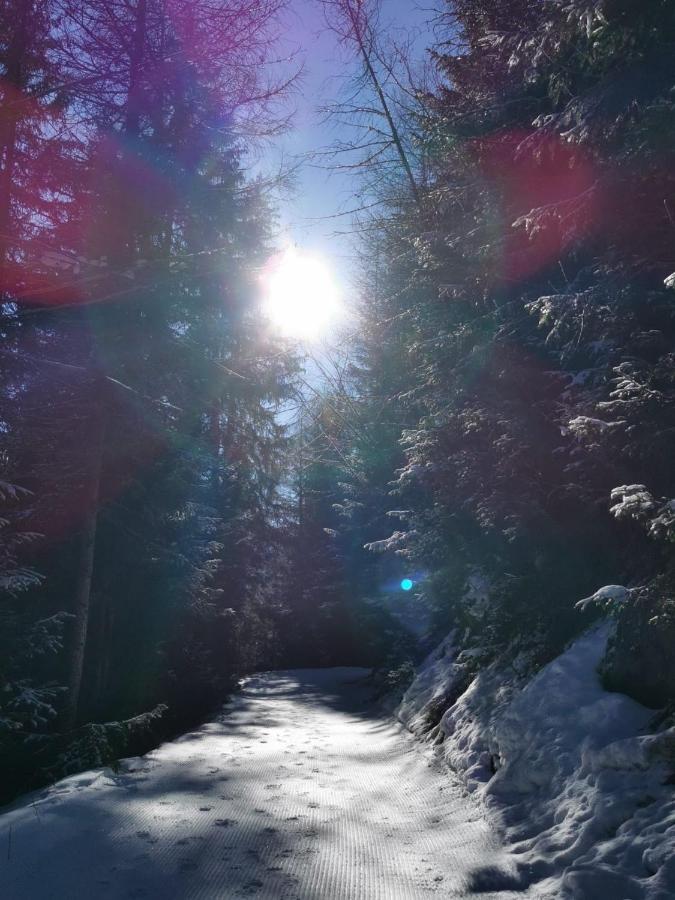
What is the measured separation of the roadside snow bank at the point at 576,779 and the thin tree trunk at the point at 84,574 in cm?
529

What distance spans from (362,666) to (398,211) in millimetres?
24521

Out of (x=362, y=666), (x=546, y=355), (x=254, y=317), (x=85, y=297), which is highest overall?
(x=254, y=317)

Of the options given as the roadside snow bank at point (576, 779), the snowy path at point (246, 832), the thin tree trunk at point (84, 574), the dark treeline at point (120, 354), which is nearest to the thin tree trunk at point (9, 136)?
the dark treeline at point (120, 354)

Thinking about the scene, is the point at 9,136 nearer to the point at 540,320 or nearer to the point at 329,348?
the point at 329,348

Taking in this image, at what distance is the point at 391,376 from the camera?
46.9 ft

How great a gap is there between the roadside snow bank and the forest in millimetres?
376

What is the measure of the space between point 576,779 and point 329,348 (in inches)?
330

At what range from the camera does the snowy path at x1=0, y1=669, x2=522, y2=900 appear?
12.5 ft

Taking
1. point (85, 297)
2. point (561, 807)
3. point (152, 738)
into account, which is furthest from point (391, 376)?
point (561, 807)

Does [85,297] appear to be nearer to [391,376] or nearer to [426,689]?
[391,376]

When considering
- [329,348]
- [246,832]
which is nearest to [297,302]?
[329,348]

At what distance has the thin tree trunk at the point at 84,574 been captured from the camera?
8977 millimetres

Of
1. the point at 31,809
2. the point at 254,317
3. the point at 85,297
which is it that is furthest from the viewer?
the point at 254,317

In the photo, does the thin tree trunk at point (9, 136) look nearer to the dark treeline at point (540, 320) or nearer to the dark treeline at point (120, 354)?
the dark treeline at point (120, 354)
